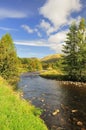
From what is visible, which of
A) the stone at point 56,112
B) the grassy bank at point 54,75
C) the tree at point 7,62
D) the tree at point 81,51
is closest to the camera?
the stone at point 56,112

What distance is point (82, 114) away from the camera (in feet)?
73.8

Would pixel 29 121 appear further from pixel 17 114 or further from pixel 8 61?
pixel 8 61

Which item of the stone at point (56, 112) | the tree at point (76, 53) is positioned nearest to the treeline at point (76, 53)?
the tree at point (76, 53)

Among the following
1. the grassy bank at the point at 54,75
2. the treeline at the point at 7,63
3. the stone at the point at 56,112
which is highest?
the treeline at the point at 7,63

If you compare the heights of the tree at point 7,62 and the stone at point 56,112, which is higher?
the tree at point 7,62

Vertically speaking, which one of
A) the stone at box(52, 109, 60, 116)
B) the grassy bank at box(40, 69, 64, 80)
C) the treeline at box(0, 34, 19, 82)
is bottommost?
the stone at box(52, 109, 60, 116)

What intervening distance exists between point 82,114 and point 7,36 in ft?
120

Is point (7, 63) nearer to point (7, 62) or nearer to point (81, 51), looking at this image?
point (7, 62)

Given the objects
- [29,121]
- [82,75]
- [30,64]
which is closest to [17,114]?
[29,121]

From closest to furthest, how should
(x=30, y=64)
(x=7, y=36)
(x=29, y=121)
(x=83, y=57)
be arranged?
(x=29, y=121)
(x=7, y=36)
(x=83, y=57)
(x=30, y=64)

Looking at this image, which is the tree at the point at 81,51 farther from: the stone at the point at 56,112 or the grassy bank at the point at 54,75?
the stone at the point at 56,112

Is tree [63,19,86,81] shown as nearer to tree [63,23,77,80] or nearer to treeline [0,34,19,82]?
tree [63,23,77,80]

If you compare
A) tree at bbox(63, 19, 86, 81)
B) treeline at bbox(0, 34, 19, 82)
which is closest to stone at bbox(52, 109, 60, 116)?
treeline at bbox(0, 34, 19, 82)

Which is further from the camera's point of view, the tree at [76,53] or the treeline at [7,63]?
the tree at [76,53]
